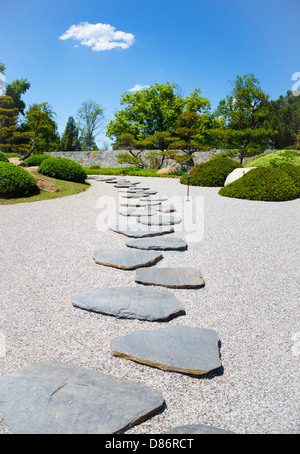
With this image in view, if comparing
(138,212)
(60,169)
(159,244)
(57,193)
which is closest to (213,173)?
(60,169)

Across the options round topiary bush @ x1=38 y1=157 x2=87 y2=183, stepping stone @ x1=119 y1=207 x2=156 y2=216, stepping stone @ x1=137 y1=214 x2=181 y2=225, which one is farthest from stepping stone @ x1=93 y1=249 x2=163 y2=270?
round topiary bush @ x1=38 y1=157 x2=87 y2=183

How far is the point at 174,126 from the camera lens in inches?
969

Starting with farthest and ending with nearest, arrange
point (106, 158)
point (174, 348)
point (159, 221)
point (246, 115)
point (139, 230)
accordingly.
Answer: point (106, 158) < point (246, 115) < point (159, 221) < point (139, 230) < point (174, 348)

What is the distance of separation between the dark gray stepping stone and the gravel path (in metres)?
0.05

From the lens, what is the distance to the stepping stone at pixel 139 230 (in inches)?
176

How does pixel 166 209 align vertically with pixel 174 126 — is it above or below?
below

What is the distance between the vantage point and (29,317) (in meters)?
2.28

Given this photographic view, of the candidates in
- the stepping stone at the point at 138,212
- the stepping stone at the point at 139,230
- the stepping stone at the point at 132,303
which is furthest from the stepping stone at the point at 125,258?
the stepping stone at the point at 138,212

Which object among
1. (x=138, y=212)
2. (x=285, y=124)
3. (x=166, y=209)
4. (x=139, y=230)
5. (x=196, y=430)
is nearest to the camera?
(x=196, y=430)

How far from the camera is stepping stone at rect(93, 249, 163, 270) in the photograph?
3.28 m

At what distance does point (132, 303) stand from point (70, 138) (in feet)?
118

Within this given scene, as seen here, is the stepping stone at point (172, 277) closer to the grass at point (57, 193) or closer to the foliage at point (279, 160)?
the grass at point (57, 193)

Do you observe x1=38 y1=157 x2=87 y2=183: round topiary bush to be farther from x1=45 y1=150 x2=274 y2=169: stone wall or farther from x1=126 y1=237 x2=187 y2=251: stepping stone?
x1=45 y1=150 x2=274 y2=169: stone wall

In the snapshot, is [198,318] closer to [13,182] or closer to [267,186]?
[267,186]
